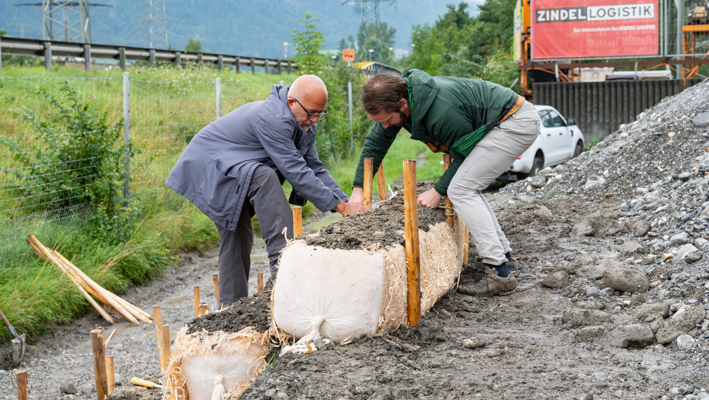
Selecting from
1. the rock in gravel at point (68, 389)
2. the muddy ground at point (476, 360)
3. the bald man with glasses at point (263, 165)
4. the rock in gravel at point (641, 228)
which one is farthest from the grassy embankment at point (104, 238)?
the rock in gravel at point (641, 228)

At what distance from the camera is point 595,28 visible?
14305mm

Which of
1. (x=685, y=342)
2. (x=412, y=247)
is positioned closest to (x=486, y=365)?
(x=412, y=247)

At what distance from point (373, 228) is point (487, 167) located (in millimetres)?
1062

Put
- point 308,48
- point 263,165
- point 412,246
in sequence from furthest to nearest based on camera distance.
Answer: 1. point 308,48
2. point 263,165
3. point 412,246

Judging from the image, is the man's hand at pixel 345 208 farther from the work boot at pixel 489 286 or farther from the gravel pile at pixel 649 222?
the gravel pile at pixel 649 222

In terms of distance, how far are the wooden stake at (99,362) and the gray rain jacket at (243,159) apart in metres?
1.16

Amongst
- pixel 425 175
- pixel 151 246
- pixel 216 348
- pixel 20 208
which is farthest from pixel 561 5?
pixel 216 348

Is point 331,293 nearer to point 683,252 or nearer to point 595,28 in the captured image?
point 683,252

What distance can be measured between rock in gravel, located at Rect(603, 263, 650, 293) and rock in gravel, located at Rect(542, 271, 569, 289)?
312 mm

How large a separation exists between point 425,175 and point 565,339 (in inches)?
367

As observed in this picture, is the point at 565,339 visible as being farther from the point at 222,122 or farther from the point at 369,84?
the point at 222,122

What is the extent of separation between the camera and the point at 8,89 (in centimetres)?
1023

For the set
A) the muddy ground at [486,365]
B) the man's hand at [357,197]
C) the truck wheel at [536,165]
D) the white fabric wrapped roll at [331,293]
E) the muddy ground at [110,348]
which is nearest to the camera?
the muddy ground at [486,365]

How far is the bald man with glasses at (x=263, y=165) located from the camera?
154 inches
